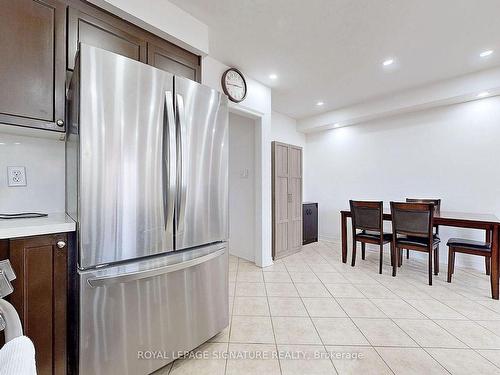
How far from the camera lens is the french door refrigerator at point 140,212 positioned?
1145 mm

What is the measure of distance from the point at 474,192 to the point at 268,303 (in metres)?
3.46

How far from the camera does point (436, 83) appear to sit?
3.46 metres

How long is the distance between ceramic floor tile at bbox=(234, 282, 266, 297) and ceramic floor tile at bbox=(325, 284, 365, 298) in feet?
2.50

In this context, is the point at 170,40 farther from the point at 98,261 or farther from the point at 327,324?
the point at 327,324

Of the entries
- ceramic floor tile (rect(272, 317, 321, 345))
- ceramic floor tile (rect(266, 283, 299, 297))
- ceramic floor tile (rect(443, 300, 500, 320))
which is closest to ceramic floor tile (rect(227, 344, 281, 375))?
ceramic floor tile (rect(272, 317, 321, 345))

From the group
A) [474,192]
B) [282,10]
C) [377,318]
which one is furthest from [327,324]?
[474,192]

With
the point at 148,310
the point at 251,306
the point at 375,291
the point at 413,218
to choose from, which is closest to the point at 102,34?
the point at 148,310

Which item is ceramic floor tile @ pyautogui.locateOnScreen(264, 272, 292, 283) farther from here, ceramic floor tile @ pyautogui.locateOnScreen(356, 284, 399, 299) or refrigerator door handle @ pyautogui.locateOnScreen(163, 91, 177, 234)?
refrigerator door handle @ pyautogui.locateOnScreen(163, 91, 177, 234)

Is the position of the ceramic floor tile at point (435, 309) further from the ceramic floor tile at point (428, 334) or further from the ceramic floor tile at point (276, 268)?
the ceramic floor tile at point (276, 268)

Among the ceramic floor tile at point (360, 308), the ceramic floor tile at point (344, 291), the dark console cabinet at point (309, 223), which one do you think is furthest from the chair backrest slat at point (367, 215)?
the dark console cabinet at point (309, 223)

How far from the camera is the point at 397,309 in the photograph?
2.24 m

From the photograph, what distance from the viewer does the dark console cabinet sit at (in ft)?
15.5

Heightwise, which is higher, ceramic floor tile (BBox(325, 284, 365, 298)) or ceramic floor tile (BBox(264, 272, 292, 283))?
ceramic floor tile (BBox(325, 284, 365, 298))

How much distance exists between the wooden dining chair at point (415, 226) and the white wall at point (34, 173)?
3.44 meters
